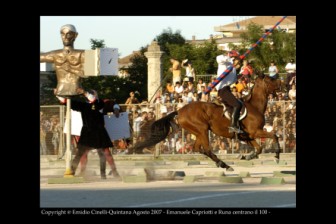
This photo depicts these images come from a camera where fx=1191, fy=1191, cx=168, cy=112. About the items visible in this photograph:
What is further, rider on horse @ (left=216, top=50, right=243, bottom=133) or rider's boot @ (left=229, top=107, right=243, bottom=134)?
rider's boot @ (left=229, top=107, right=243, bottom=134)

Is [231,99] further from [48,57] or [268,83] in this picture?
[48,57]

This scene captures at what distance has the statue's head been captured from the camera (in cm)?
2345

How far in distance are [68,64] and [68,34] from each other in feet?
2.03

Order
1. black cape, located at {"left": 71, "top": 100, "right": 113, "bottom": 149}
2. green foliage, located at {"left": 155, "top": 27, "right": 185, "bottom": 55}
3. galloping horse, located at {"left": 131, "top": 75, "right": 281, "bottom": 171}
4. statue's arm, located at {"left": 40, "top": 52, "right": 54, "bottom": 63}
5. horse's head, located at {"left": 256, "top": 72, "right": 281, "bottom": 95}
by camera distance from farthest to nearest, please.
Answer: green foliage, located at {"left": 155, "top": 27, "right": 185, "bottom": 55} → horse's head, located at {"left": 256, "top": 72, "right": 281, "bottom": 95} → galloping horse, located at {"left": 131, "top": 75, "right": 281, "bottom": 171} → black cape, located at {"left": 71, "top": 100, "right": 113, "bottom": 149} → statue's arm, located at {"left": 40, "top": 52, "right": 54, "bottom": 63}

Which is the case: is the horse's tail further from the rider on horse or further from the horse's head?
the horse's head

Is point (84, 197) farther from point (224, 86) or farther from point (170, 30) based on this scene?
point (170, 30)

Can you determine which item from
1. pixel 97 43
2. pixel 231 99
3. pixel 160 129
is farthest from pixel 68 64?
pixel 97 43

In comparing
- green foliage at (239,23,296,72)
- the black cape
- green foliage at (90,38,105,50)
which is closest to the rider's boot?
the black cape

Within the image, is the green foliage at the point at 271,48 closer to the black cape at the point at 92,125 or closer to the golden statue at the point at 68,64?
the black cape at the point at 92,125
